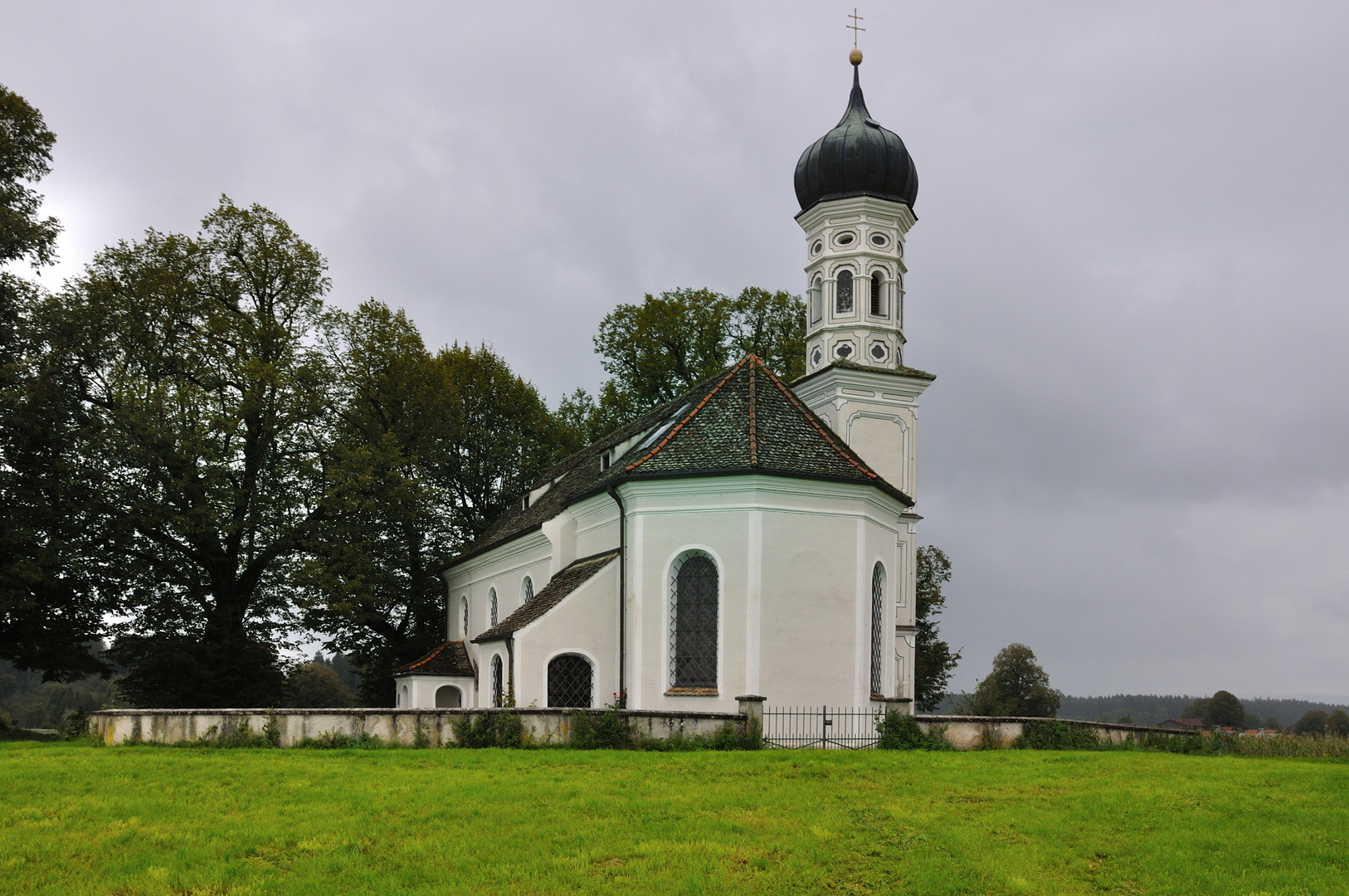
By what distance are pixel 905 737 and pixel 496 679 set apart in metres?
12.2

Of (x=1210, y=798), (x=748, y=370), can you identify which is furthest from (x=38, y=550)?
(x=1210, y=798)

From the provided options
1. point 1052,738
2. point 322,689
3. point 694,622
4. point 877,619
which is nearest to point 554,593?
point 694,622

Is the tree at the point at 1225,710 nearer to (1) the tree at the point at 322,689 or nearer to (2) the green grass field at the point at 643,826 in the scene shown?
(1) the tree at the point at 322,689

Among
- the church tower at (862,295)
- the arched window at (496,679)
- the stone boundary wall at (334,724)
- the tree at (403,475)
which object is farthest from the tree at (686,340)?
the stone boundary wall at (334,724)

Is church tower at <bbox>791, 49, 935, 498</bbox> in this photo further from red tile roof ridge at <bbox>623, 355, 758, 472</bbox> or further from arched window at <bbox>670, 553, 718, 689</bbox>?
arched window at <bbox>670, 553, 718, 689</bbox>

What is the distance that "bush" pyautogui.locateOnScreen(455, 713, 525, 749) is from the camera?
18547 millimetres

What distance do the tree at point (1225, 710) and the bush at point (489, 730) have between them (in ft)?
195

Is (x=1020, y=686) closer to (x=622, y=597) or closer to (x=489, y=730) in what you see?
(x=622, y=597)

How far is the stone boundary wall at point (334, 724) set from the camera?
1809 centimetres

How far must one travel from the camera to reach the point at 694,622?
79.1 ft

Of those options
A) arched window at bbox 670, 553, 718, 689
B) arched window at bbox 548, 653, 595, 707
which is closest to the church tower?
arched window at bbox 670, 553, 718, 689

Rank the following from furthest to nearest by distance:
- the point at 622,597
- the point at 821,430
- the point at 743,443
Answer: the point at 821,430 < the point at 622,597 < the point at 743,443

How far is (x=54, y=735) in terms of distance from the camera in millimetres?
27797

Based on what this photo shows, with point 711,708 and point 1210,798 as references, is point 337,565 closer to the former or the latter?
point 711,708
